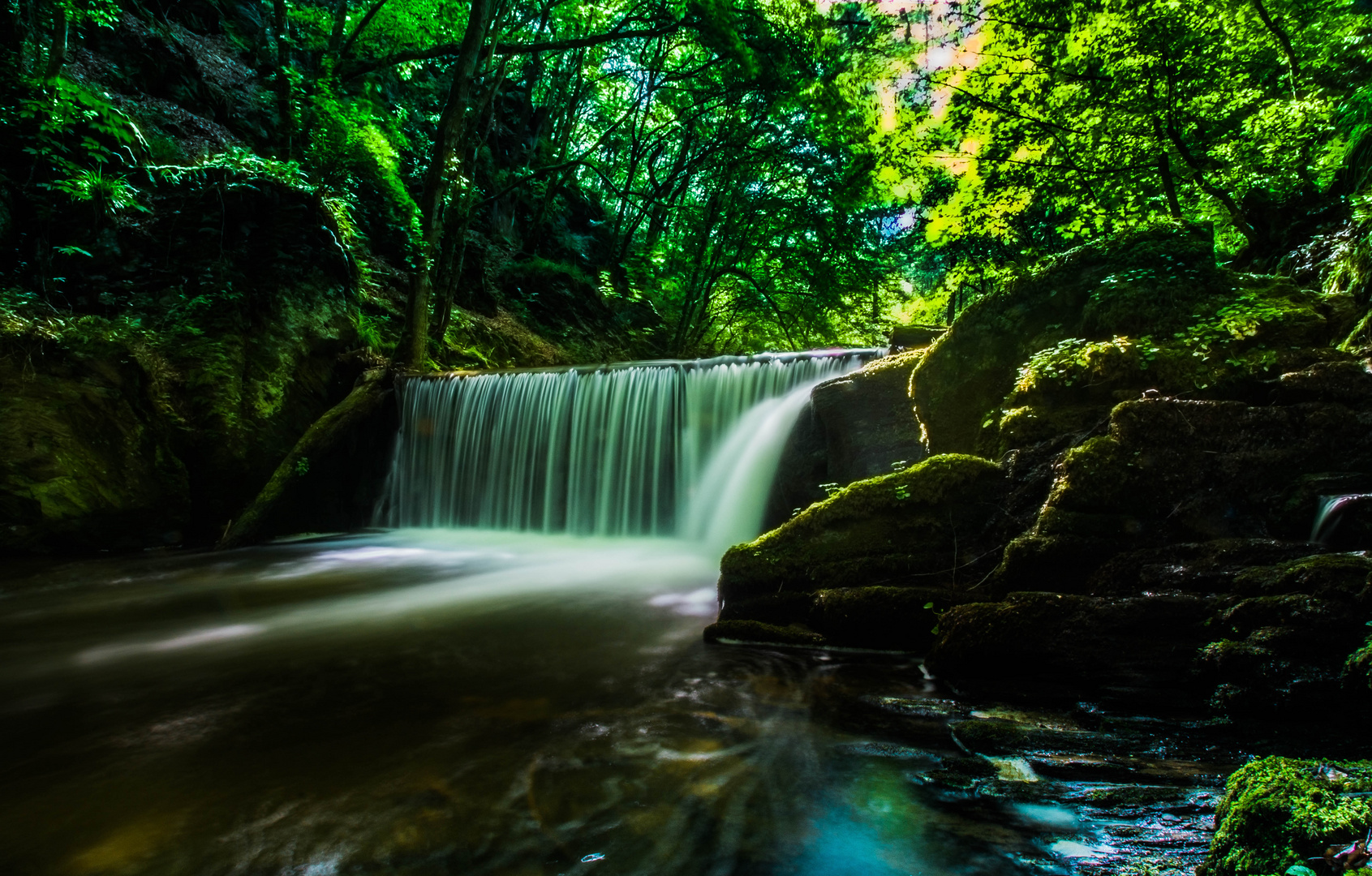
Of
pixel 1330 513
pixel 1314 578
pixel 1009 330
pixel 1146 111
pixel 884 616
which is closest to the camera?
pixel 1314 578

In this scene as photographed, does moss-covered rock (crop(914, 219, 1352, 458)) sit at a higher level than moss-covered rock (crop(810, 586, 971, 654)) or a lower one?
higher

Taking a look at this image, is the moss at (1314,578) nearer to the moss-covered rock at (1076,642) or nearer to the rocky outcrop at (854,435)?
the moss-covered rock at (1076,642)

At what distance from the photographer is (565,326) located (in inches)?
712

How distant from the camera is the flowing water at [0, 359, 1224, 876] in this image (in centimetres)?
211

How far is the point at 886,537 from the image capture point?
4.16 m

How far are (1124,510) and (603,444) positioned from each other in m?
7.53

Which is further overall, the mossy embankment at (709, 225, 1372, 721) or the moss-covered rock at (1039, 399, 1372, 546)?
the moss-covered rock at (1039, 399, 1372, 546)

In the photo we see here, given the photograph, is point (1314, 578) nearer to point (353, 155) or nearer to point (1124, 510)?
point (1124, 510)

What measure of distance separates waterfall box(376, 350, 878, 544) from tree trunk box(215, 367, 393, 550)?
0.76 m

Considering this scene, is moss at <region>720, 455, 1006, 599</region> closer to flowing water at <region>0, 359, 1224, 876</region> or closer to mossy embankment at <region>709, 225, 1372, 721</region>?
mossy embankment at <region>709, 225, 1372, 721</region>

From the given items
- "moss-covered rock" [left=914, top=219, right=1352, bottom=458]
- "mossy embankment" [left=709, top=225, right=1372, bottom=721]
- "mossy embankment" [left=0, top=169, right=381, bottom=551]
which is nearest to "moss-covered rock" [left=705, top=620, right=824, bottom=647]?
"mossy embankment" [left=709, top=225, right=1372, bottom=721]

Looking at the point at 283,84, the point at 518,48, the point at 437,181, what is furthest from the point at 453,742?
the point at 283,84

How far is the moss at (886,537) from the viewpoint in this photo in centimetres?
401

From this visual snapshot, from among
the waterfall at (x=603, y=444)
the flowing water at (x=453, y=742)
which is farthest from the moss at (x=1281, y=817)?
the waterfall at (x=603, y=444)
